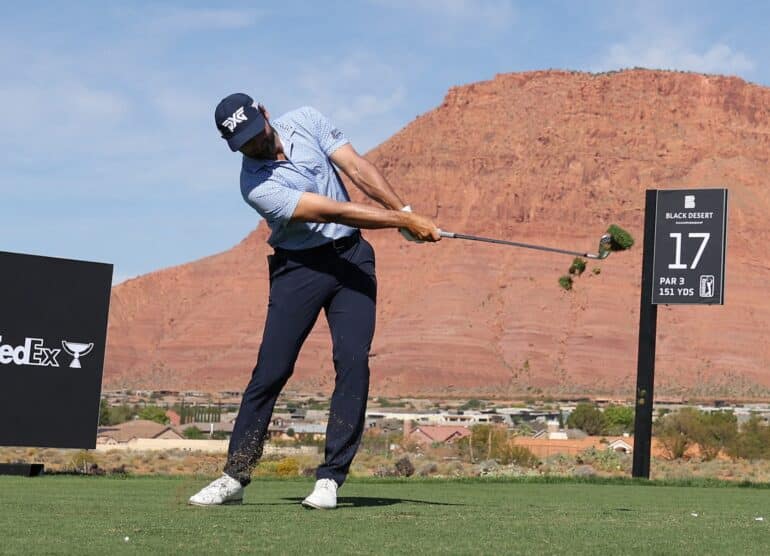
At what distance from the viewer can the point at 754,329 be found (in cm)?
10769

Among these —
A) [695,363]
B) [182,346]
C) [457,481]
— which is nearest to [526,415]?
[695,363]

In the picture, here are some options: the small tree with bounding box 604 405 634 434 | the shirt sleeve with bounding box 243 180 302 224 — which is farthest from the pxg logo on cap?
the small tree with bounding box 604 405 634 434

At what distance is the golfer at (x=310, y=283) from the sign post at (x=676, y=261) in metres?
8.21

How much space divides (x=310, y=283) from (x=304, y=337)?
0.88 feet

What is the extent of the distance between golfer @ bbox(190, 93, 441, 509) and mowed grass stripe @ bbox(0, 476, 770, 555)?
0.27 m

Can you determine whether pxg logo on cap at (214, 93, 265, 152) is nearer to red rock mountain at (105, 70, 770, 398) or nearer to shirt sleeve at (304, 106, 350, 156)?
shirt sleeve at (304, 106, 350, 156)

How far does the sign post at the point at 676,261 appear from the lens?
13.9 meters

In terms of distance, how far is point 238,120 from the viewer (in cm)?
582

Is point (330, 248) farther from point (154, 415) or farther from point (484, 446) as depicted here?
point (154, 415)

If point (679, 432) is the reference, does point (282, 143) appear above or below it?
above

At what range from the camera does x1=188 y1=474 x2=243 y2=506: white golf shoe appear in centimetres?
598

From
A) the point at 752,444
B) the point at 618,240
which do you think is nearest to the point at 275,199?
the point at 618,240

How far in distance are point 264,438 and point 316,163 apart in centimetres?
136

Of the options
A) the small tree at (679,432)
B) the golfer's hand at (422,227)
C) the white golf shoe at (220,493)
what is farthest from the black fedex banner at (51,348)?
the small tree at (679,432)
